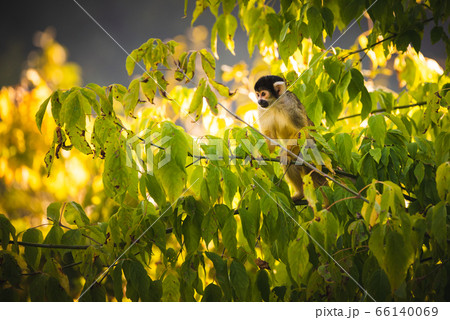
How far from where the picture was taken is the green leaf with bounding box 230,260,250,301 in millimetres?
1651

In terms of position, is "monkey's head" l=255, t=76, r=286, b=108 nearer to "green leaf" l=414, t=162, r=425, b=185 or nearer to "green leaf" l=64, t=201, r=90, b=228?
"green leaf" l=414, t=162, r=425, b=185

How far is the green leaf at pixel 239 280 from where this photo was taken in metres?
1.65

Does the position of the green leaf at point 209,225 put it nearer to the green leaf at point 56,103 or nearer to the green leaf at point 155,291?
the green leaf at point 155,291

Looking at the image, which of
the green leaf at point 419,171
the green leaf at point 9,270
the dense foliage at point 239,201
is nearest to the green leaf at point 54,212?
the dense foliage at point 239,201

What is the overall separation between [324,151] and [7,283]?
58.4 inches

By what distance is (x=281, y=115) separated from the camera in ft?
11.2

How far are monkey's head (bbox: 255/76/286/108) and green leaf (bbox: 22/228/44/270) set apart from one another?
2.24m

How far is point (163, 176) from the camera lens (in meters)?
1.50

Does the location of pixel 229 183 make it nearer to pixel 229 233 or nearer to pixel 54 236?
pixel 229 233

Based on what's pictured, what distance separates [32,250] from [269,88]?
2.41 m

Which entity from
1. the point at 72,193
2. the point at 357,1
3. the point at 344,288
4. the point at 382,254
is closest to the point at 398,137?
the point at 357,1

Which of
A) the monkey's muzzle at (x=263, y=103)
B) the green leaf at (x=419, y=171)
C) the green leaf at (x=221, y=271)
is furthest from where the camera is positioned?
the monkey's muzzle at (x=263, y=103)

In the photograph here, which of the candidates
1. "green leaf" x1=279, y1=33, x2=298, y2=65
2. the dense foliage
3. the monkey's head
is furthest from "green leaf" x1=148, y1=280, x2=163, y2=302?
the monkey's head

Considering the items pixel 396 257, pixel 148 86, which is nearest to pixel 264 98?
pixel 148 86
